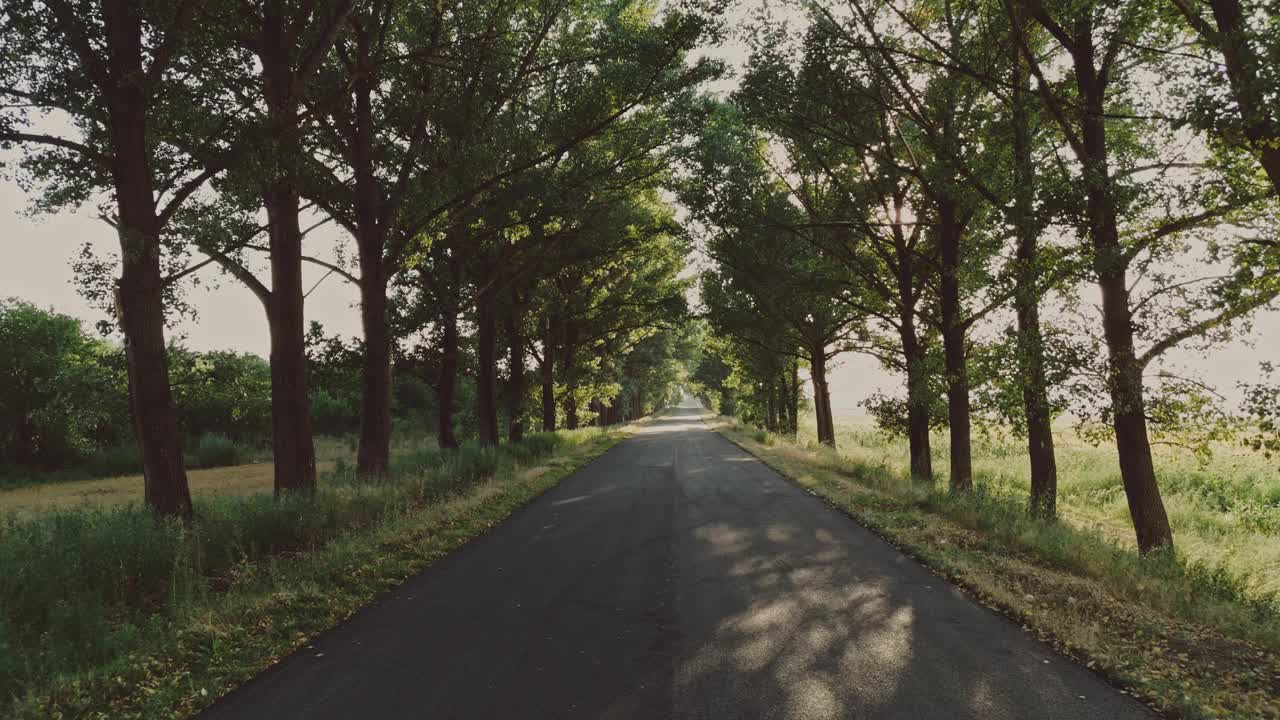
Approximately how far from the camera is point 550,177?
14.3 metres

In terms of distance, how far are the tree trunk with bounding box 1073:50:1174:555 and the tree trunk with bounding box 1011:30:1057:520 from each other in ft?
2.54

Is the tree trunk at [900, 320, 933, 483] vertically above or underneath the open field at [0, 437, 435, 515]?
above

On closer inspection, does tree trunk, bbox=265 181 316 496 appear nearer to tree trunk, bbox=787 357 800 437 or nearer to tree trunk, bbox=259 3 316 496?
tree trunk, bbox=259 3 316 496

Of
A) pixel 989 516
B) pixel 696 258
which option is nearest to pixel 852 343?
pixel 696 258

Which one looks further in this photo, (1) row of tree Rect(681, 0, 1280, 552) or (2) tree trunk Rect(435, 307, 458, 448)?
(2) tree trunk Rect(435, 307, 458, 448)

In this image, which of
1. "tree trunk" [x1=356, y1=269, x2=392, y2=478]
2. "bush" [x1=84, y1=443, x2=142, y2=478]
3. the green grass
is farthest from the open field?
the green grass

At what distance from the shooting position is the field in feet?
31.4

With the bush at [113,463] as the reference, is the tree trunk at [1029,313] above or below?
above

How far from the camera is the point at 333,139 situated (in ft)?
42.9

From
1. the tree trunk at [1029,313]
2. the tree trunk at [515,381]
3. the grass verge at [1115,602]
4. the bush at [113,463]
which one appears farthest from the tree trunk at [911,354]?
the bush at [113,463]

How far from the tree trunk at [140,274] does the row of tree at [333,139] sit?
0.03 metres

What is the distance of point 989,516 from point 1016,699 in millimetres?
6397

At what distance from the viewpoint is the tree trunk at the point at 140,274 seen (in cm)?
834

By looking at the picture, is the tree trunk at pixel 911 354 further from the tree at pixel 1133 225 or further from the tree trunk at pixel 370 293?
the tree trunk at pixel 370 293
